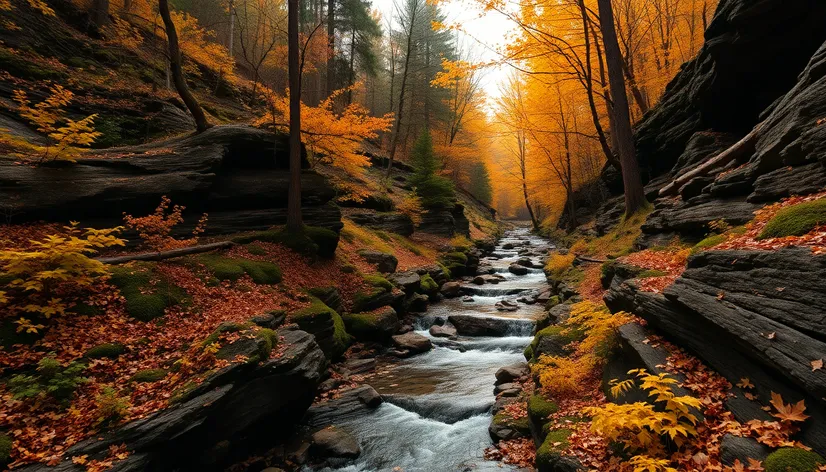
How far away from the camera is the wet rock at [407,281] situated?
52.8 ft

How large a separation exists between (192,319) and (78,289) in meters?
2.10

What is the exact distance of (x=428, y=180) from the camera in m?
25.9

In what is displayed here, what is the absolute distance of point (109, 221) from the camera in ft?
32.4

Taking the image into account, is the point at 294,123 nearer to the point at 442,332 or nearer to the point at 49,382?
the point at 442,332

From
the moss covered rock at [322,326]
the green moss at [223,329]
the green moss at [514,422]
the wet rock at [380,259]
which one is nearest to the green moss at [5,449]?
the green moss at [223,329]

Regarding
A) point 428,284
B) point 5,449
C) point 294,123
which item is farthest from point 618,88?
point 5,449

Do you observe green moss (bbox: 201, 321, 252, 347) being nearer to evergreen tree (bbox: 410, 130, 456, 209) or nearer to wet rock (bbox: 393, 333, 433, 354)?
wet rock (bbox: 393, 333, 433, 354)

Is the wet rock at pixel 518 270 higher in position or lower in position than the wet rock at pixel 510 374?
higher

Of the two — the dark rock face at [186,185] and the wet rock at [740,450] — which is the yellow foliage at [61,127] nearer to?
the dark rock face at [186,185]

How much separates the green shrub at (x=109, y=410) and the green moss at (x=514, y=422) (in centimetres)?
639

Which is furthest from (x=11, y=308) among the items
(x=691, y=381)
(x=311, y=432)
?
(x=691, y=381)

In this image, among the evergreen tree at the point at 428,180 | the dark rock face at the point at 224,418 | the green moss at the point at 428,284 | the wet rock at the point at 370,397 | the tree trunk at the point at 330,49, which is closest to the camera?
the dark rock face at the point at 224,418

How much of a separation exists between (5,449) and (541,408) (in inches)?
295

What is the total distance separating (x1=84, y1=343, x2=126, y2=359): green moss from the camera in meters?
6.23
